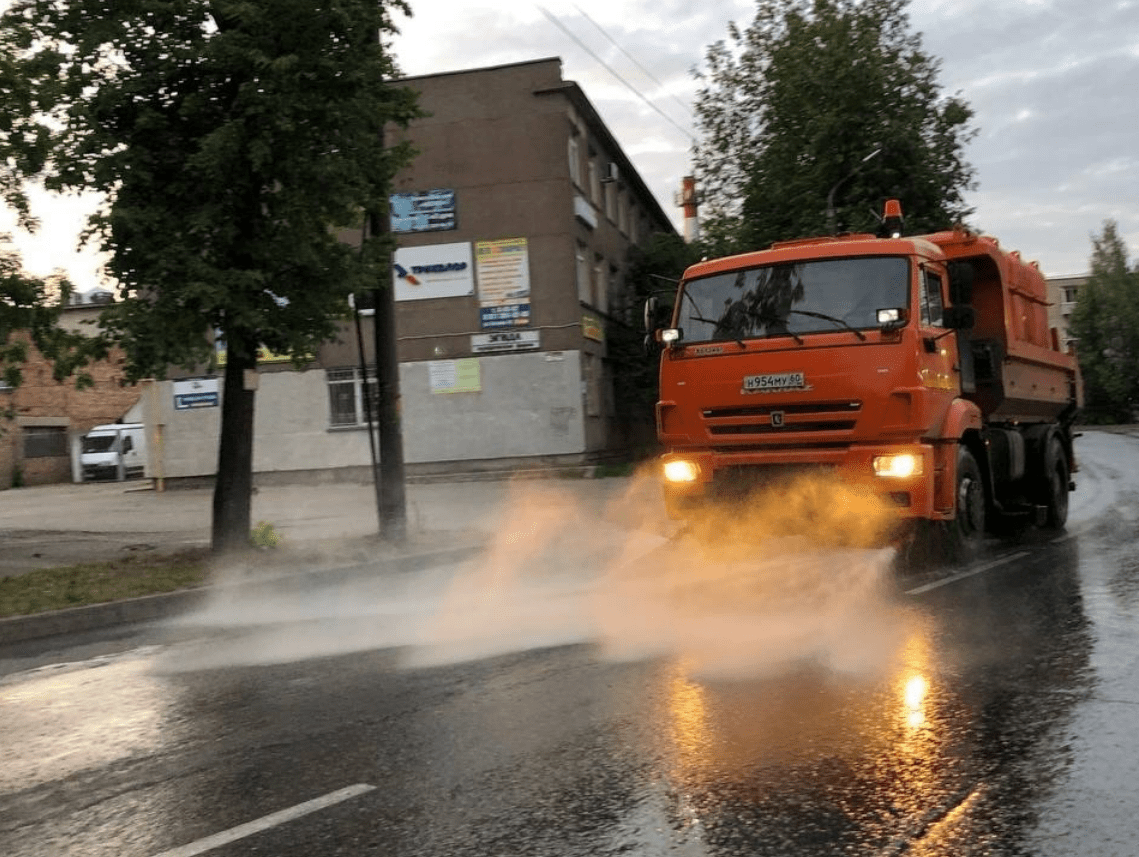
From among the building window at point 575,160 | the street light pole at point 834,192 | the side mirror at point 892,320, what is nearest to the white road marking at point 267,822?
the side mirror at point 892,320

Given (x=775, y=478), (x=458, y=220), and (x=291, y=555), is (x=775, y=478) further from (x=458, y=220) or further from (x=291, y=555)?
(x=458, y=220)

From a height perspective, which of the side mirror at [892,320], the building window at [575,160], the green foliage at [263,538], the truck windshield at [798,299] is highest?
the building window at [575,160]

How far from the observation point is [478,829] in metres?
3.95

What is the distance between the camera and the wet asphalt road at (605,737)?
3.91m

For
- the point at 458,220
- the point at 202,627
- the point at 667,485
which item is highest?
the point at 458,220

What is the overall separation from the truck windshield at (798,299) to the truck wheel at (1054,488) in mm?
4680

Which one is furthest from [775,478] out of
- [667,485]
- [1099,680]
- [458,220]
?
[458,220]

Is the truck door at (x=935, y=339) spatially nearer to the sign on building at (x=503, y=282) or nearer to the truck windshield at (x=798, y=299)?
the truck windshield at (x=798, y=299)

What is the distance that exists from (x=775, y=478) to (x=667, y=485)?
109cm

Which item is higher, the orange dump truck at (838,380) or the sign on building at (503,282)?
the sign on building at (503,282)

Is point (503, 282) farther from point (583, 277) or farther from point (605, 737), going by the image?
point (605, 737)

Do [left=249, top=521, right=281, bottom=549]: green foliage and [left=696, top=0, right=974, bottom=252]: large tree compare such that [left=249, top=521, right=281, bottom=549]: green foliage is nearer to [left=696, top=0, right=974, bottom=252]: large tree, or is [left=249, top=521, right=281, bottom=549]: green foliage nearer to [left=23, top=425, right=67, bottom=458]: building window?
[left=696, top=0, right=974, bottom=252]: large tree

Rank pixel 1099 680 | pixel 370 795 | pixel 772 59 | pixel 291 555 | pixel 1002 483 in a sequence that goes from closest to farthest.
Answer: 1. pixel 370 795
2. pixel 1099 680
3. pixel 1002 483
4. pixel 291 555
5. pixel 772 59

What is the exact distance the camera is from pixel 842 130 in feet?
103
